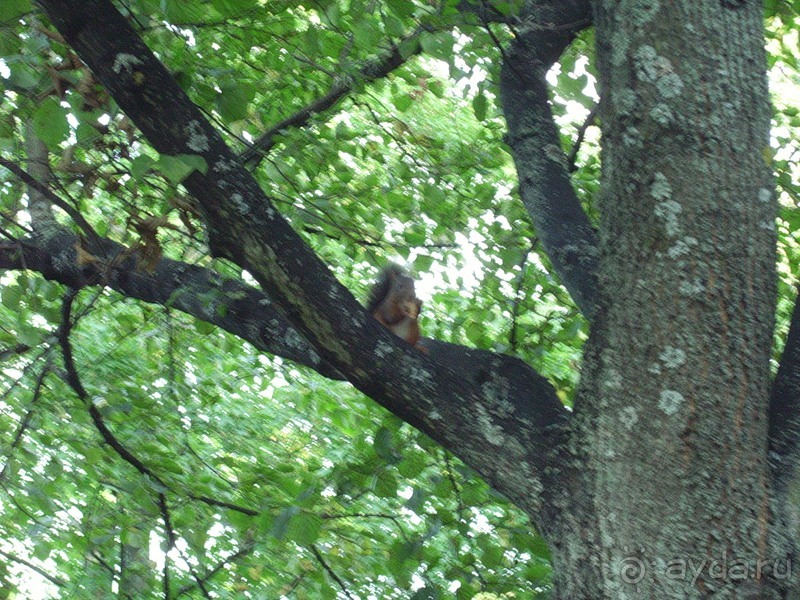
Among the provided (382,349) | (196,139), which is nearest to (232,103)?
(196,139)

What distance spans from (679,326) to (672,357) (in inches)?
3.0

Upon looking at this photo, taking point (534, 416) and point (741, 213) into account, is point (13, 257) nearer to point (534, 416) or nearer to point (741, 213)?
point (534, 416)

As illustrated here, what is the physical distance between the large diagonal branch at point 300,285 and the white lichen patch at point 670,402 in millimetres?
316

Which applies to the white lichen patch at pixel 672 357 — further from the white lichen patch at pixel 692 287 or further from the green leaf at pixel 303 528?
the green leaf at pixel 303 528

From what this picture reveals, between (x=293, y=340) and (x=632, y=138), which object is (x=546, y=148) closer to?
(x=632, y=138)

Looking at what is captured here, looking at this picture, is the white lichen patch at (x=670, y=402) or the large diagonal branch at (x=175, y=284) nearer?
the white lichen patch at (x=670, y=402)

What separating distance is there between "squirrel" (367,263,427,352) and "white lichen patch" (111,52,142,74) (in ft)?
8.34

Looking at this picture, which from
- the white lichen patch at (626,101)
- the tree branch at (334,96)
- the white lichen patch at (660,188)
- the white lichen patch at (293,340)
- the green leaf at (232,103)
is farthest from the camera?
the tree branch at (334,96)

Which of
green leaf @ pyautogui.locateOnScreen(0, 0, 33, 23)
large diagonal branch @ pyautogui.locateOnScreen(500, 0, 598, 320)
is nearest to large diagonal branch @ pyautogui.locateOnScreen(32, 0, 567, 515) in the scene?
green leaf @ pyautogui.locateOnScreen(0, 0, 33, 23)

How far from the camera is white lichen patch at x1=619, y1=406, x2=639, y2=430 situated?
7.15 ft

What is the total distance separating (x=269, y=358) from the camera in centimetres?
459

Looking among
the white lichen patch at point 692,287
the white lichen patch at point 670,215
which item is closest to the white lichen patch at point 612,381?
the white lichen patch at point 692,287

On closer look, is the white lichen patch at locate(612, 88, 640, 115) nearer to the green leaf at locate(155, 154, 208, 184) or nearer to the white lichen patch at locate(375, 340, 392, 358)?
the white lichen patch at locate(375, 340, 392, 358)

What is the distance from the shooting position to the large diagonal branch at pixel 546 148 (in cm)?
307
